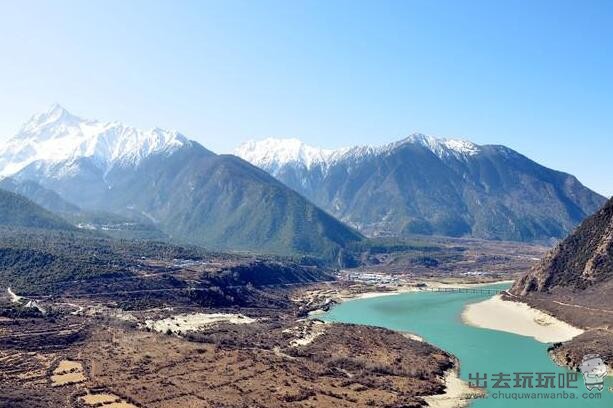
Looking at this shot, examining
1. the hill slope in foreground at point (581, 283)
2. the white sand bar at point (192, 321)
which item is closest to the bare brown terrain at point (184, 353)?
the white sand bar at point (192, 321)

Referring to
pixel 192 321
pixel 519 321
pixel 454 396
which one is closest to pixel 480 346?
pixel 519 321

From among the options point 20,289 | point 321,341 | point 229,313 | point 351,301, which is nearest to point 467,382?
point 321,341

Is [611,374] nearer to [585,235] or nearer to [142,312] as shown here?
[585,235]

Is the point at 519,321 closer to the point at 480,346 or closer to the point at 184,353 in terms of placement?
the point at 480,346

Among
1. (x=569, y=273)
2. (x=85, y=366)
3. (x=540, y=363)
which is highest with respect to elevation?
(x=569, y=273)

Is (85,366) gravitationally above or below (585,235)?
below

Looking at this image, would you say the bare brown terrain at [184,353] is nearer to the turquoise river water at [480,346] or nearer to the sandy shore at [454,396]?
the sandy shore at [454,396]

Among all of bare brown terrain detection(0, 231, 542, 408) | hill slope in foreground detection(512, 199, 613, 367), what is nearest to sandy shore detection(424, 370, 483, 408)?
bare brown terrain detection(0, 231, 542, 408)

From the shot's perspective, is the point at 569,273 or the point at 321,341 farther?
the point at 569,273
